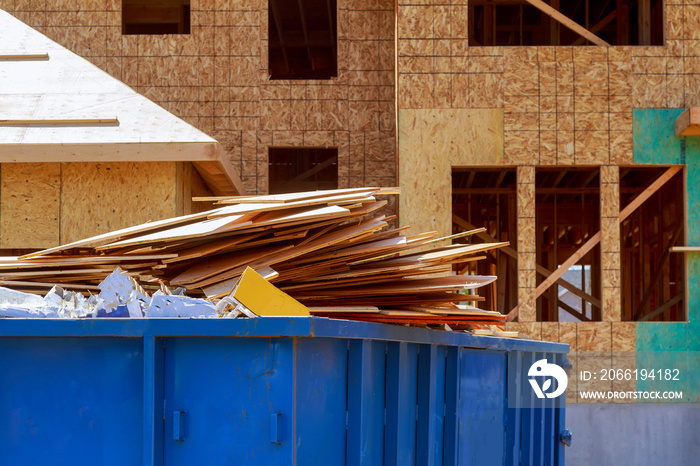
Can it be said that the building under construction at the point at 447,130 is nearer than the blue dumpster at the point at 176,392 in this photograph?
No

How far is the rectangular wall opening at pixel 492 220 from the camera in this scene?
A: 17328 millimetres

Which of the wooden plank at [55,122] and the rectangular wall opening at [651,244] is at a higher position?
the wooden plank at [55,122]

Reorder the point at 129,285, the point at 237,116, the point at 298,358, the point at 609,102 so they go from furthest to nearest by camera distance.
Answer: the point at 237,116
the point at 609,102
the point at 129,285
the point at 298,358

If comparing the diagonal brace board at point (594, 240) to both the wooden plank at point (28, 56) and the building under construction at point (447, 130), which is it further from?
the wooden plank at point (28, 56)

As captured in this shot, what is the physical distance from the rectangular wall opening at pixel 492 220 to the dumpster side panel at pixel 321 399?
1260cm

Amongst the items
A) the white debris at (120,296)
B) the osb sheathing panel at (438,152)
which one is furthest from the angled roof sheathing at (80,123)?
the white debris at (120,296)

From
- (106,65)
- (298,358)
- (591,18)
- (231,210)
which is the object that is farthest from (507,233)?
(298,358)

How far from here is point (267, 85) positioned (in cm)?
1558

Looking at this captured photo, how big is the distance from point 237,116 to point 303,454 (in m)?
12.9

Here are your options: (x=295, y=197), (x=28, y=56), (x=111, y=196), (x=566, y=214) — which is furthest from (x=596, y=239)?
(x=295, y=197)

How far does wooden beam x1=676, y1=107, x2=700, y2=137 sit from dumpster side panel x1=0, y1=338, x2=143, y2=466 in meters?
11.5

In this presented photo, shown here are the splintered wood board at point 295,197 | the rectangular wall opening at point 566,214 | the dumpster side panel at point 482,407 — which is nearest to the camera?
the splintered wood board at point 295,197

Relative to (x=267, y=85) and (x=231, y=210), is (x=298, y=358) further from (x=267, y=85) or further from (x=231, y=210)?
(x=267, y=85)

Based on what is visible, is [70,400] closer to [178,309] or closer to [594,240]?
[178,309]
